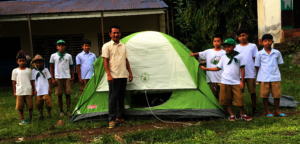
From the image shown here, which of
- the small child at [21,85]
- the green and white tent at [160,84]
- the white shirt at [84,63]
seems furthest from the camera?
the white shirt at [84,63]

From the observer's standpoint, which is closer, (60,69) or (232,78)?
(232,78)

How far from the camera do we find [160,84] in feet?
16.3

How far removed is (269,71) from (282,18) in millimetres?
7923

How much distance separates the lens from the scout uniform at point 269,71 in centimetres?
463

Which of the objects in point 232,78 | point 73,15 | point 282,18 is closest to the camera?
point 232,78

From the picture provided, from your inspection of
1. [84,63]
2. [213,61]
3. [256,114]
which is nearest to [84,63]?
[84,63]

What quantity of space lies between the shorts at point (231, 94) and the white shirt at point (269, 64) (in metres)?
0.58

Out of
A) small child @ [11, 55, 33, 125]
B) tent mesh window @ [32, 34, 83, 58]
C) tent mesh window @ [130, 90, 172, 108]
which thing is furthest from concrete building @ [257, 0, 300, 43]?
small child @ [11, 55, 33, 125]

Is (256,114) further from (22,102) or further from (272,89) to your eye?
(22,102)

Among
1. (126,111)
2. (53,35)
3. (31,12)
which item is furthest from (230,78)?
(53,35)

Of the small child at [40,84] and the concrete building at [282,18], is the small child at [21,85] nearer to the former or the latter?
the small child at [40,84]

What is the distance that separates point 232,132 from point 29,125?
3.47 meters

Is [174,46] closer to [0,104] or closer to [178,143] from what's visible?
[178,143]

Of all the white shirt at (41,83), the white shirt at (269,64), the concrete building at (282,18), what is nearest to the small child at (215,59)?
the white shirt at (269,64)
